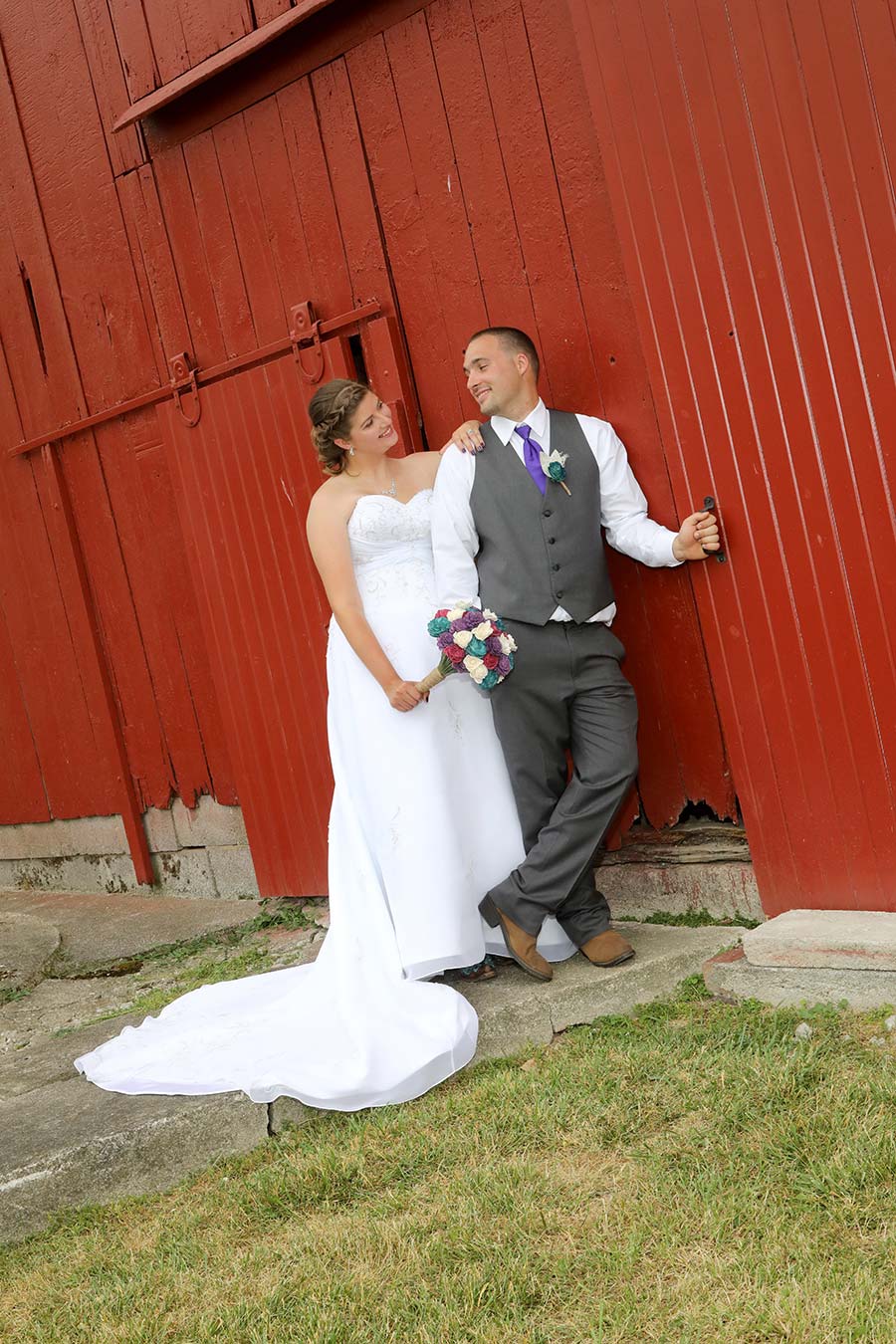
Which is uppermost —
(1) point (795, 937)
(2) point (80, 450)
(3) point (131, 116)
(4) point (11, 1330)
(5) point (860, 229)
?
(3) point (131, 116)

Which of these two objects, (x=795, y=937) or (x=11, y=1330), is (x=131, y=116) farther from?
(x=11, y=1330)

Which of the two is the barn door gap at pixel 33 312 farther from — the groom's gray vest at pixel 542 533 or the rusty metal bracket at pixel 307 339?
the groom's gray vest at pixel 542 533

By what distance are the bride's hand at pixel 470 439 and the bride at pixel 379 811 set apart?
32 cm

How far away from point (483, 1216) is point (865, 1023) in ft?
4.02

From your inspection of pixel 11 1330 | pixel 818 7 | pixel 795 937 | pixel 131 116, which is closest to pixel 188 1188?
pixel 11 1330

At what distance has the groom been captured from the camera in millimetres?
4348

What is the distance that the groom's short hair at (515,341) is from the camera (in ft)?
14.6

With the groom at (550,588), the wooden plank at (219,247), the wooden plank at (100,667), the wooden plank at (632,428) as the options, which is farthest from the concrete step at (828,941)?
the wooden plank at (100,667)

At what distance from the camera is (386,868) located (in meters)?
4.62

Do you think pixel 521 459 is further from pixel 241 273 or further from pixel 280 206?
pixel 241 273

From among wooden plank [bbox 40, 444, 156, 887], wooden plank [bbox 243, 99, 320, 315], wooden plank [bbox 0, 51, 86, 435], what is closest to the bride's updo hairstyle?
wooden plank [bbox 243, 99, 320, 315]

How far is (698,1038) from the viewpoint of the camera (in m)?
3.79

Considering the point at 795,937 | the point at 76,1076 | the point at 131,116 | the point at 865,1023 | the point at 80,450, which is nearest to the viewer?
the point at 865,1023

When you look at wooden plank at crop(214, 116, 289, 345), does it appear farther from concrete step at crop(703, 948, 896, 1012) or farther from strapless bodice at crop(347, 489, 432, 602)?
concrete step at crop(703, 948, 896, 1012)
